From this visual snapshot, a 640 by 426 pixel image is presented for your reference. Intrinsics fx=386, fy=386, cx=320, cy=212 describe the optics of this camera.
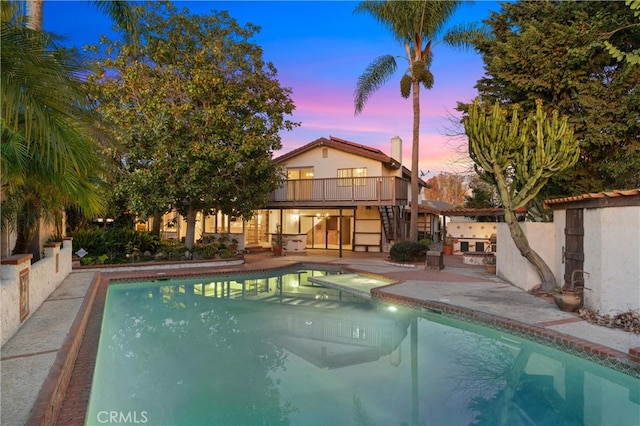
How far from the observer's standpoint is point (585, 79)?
11078mm

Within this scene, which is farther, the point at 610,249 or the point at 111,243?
the point at 111,243

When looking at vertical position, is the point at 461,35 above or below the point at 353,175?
above

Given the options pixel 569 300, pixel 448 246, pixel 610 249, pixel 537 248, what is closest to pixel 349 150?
pixel 448 246

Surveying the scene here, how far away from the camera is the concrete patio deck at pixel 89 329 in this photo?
404cm

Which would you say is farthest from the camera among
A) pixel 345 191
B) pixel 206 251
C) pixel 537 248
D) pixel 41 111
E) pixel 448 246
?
pixel 448 246

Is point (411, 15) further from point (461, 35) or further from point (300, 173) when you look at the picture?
point (300, 173)

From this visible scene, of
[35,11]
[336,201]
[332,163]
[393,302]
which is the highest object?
[35,11]

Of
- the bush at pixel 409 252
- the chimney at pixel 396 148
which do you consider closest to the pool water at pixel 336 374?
the bush at pixel 409 252

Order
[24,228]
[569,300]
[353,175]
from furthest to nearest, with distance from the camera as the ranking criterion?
[353,175] < [24,228] < [569,300]

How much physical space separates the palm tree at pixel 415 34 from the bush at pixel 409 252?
1.01m

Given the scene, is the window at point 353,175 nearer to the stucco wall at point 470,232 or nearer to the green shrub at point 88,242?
the stucco wall at point 470,232

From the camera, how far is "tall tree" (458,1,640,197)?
1059cm

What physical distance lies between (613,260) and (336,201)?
43.1ft

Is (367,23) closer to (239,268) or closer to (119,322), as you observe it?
(239,268)
